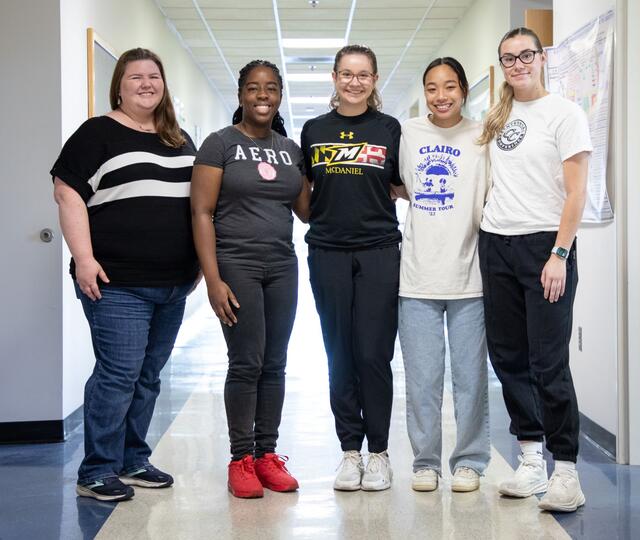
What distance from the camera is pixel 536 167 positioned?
2.67m

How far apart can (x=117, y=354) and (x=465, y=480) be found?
122 centimetres

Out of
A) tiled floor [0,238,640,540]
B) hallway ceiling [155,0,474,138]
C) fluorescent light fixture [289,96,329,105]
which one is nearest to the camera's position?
tiled floor [0,238,640,540]

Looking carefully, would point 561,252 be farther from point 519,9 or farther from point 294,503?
point 519,9

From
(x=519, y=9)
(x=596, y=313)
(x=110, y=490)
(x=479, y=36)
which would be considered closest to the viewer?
(x=110, y=490)

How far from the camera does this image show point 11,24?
367 cm

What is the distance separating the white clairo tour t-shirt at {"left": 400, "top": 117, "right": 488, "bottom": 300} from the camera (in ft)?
9.19

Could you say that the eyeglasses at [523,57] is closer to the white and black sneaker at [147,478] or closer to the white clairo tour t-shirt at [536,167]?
the white clairo tour t-shirt at [536,167]

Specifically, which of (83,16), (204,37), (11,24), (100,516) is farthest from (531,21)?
(204,37)

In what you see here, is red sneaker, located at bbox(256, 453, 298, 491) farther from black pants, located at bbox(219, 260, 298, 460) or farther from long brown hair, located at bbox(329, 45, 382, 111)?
long brown hair, located at bbox(329, 45, 382, 111)

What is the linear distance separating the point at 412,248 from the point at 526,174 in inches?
17.4

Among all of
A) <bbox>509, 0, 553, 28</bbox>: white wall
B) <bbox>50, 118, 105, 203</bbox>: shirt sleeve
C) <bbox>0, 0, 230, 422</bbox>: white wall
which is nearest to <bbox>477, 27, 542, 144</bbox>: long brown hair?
<bbox>50, 118, 105, 203</bbox>: shirt sleeve

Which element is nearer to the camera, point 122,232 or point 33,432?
point 122,232

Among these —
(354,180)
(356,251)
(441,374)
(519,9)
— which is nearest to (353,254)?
(356,251)

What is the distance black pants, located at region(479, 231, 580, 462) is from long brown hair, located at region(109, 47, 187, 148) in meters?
1.08
